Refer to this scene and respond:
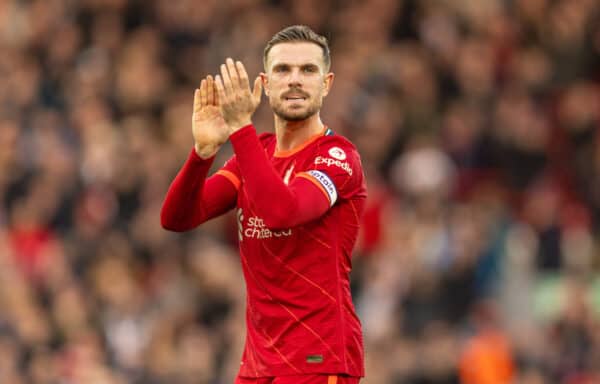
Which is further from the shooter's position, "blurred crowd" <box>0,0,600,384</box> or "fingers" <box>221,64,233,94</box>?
"blurred crowd" <box>0,0,600,384</box>

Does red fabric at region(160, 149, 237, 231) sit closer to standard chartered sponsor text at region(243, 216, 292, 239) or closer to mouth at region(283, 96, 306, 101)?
standard chartered sponsor text at region(243, 216, 292, 239)

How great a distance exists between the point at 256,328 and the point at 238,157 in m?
0.86

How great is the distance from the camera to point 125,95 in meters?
17.8

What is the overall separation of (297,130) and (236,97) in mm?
509

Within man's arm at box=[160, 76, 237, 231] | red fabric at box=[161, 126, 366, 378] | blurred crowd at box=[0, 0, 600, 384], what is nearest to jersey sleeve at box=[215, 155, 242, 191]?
man's arm at box=[160, 76, 237, 231]

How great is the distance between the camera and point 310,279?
281 inches

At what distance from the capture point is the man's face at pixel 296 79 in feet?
23.5

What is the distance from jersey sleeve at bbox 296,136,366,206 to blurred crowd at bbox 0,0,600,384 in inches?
251

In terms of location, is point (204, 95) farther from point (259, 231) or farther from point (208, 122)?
point (259, 231)

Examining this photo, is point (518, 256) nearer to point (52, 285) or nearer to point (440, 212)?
point (440, 212)

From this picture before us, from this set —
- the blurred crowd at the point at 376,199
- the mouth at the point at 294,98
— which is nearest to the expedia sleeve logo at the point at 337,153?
the mouth at the point at 294,98

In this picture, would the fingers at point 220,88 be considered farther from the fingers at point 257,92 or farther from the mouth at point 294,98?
the mouth at point 294,98

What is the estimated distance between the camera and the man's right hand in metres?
7.19

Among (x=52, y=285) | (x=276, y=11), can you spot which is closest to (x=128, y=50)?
(x=276, y=11)
